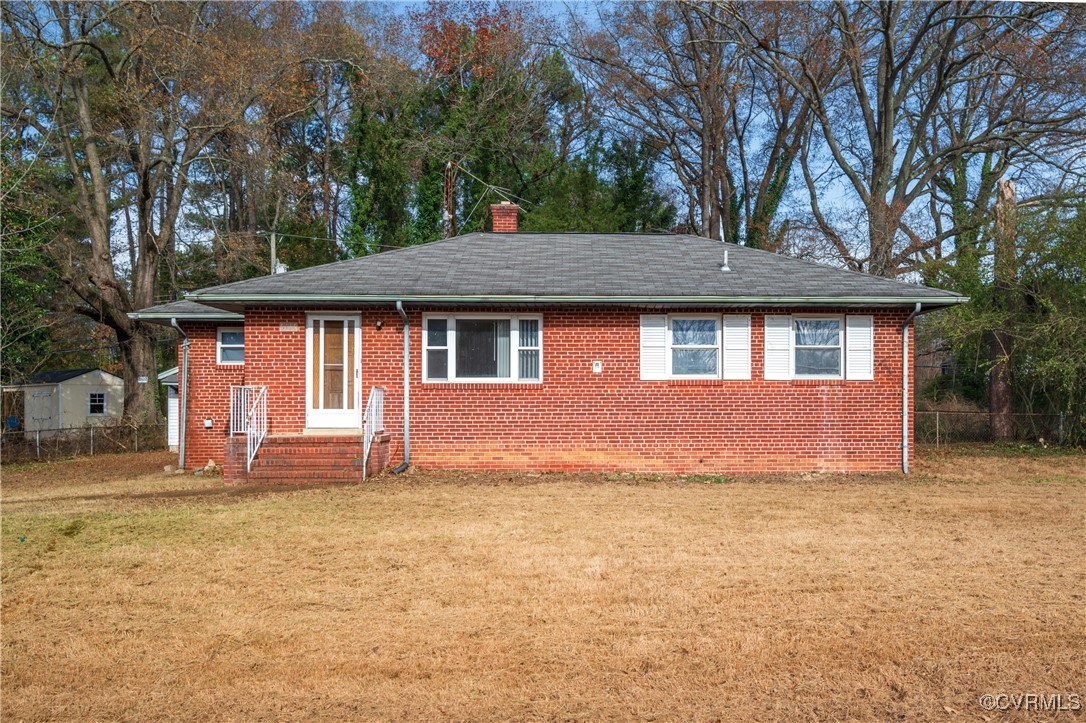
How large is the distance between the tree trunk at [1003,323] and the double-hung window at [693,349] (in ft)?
28.8

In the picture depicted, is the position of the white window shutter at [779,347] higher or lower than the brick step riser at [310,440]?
higher

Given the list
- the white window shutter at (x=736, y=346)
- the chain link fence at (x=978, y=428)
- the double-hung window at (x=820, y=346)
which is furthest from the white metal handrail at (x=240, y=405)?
the chain link fence at (x=978, y=428)

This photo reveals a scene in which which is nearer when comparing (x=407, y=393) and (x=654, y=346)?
(x=407, y=393)

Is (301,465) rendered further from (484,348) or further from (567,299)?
(567,299)

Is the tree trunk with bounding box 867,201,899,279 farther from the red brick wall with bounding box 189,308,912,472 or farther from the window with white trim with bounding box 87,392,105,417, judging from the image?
the window with white trim with bounding box 87,392,105,417

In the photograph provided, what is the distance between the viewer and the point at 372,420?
13.1 m

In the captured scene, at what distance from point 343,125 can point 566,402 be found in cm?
2270

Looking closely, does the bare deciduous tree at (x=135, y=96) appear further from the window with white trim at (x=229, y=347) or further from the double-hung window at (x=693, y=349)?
the double-hung window at (x=693, y=349)

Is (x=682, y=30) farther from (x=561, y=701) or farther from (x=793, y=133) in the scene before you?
(x=561, y=701)

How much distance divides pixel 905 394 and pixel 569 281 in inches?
239

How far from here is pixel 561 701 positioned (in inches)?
174

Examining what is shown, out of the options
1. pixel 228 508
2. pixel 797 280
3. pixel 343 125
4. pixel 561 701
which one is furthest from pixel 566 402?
pixel 343 125

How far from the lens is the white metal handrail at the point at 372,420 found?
12.4m

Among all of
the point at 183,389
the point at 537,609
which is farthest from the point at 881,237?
the point at 537,609
